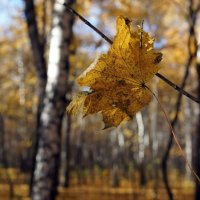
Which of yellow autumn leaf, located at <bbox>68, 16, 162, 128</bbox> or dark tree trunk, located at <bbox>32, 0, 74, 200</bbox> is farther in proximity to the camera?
dark tree trunk, located at <bbox>32, 0, 74, 200</bbox>

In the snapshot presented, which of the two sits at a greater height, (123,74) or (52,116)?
(52,116)

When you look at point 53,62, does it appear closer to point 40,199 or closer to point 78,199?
point 40,199

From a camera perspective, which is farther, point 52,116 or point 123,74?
point 52,116

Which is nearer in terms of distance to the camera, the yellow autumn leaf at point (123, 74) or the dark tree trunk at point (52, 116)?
the yellow autumn leaf at point (123, 74)

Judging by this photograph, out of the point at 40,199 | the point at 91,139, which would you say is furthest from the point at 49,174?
the point at 91,139
